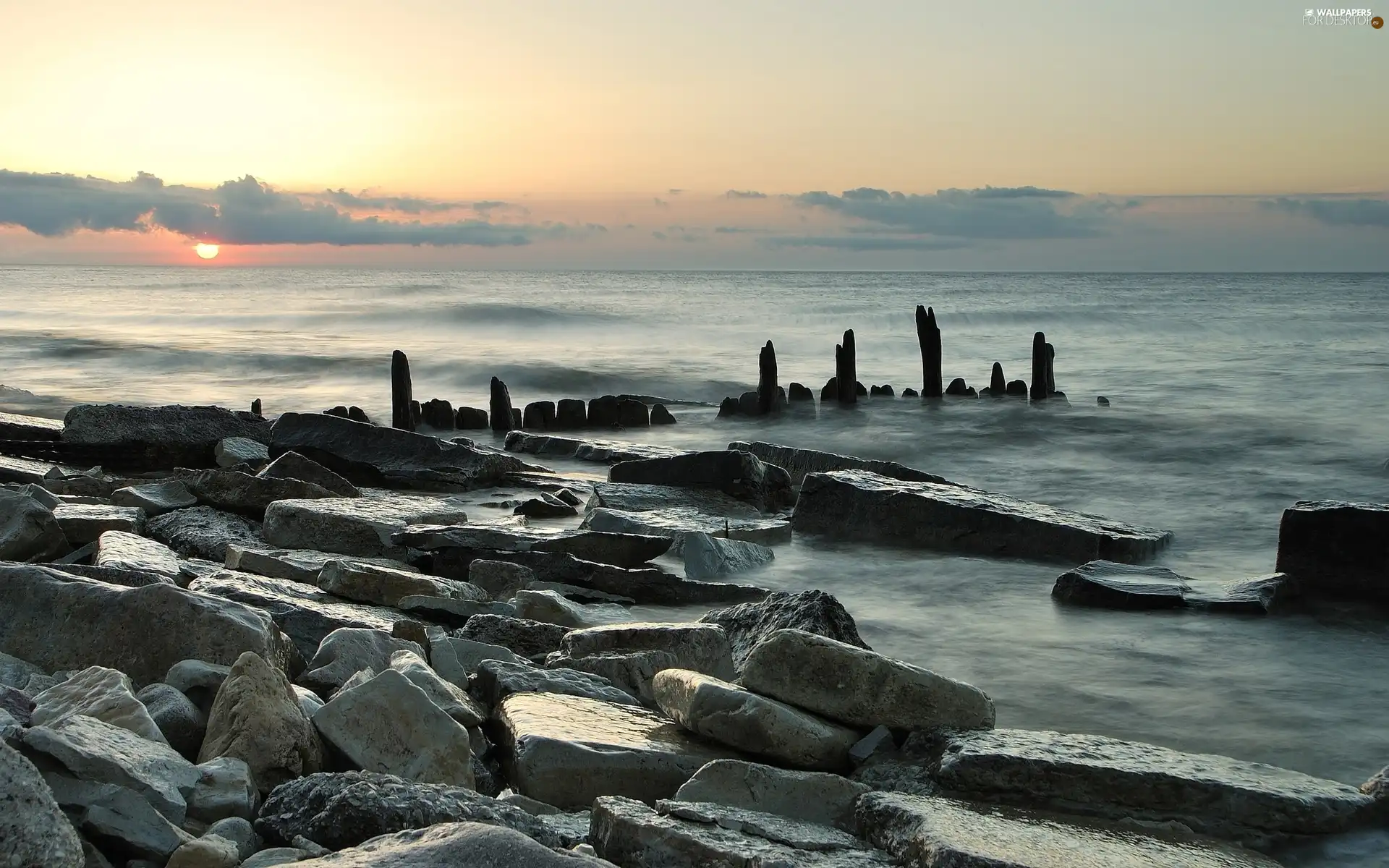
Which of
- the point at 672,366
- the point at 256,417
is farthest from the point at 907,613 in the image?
the point at 672,366

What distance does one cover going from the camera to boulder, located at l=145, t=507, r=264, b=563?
6859mm

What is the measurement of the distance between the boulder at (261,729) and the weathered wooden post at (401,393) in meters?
12.8

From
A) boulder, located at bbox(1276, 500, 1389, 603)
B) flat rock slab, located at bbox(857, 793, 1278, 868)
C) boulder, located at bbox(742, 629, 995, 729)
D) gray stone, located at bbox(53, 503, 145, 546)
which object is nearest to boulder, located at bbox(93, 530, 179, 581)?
gray stone, located at bbox(53, 503, 145, 546)

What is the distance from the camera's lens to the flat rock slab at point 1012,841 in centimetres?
303

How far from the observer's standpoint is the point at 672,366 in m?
29.7

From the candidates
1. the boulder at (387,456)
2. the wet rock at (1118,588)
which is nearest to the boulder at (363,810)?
the wet rock at (1118,588)

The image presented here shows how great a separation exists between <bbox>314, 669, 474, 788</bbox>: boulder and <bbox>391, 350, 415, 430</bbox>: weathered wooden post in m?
12.8

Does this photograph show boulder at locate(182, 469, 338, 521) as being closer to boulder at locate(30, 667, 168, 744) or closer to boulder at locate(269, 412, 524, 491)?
boulder at locate(269, 412, 524, 491)

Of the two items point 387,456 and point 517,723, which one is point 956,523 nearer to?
point 387,456

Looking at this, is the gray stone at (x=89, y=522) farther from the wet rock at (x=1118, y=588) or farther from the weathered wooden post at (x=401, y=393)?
the weathered wooden post at (x=401, y=393)

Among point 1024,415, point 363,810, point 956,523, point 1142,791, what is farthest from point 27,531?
point 1024,415

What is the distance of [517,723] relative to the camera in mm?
3646

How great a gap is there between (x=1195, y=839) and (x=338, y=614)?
3359 mm

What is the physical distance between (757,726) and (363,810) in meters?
1.47
